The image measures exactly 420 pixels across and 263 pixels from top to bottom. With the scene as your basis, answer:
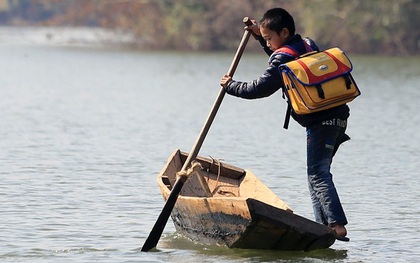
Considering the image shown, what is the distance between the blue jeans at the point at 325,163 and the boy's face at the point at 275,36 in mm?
710

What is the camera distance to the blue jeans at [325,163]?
9.27 metres

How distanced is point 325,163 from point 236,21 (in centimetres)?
4723

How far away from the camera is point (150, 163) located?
15.2m

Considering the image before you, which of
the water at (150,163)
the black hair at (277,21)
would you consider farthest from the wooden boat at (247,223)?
the black hair at (277,21)

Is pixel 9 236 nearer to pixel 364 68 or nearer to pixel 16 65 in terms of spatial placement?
pixel 364 68

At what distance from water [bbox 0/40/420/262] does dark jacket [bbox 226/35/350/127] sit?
1.08 m

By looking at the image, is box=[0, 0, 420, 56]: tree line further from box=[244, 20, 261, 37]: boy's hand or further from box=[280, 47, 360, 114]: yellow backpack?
box=[280, 47, 360, 114]: yellow backpack

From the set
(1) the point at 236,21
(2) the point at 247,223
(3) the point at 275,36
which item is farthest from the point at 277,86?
(1) the point at 236,21

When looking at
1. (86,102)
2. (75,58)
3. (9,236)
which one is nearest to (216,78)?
(86,102)

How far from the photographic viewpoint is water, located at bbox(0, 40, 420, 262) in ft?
32.0

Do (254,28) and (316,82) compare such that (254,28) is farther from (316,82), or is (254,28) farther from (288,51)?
(316,82)

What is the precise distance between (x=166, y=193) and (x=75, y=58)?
42.0 meters

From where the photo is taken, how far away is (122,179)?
13609mm

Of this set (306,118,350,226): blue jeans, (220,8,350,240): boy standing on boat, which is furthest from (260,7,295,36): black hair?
(306,118,350,226): blue jeans
